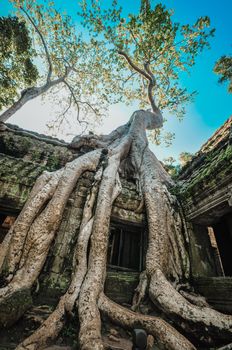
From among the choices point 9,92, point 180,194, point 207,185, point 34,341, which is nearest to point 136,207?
point 180,194

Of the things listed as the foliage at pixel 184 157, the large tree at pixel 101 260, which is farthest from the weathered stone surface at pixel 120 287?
the foliage at pixel 184 157

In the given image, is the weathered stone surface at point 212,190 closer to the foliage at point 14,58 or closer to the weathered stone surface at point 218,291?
the weathered stone surface at point 218,291

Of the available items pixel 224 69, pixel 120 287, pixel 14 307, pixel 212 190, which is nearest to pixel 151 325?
pixel 120 287

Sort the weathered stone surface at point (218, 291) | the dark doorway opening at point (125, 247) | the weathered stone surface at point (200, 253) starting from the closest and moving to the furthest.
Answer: the weathered stone surface at point (218, 291) < the weathered stone surface at point (200, 253) < the dark doorway opening at point (125, 247)

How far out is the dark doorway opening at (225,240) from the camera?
3.70 meters

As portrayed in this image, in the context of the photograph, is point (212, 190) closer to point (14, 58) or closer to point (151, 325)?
point (151, 325)

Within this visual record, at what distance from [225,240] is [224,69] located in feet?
14.4

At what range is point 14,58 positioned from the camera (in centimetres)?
618

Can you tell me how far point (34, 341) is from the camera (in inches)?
52.5

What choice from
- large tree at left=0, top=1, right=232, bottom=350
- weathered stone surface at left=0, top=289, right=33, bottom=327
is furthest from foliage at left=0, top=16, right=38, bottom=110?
weathered stone surface at left=0, top=289, right=33, bottom=327

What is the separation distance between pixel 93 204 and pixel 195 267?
199cm

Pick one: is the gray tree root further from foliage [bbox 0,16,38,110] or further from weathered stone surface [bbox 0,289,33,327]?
foliage [bbox 0,16,38,110]

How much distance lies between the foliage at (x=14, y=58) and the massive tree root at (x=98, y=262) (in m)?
4.76

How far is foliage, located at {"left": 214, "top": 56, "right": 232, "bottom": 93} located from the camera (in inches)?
184
